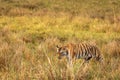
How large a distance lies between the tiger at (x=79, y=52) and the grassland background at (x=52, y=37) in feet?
0.52

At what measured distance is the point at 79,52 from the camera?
7.76m

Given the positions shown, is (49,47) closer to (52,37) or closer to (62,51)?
(52,37)

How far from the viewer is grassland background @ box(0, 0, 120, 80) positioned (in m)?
6.25

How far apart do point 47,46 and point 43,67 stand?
13.6 ft

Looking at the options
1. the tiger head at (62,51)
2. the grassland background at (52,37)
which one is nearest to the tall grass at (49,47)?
the grassland background at (52,37)

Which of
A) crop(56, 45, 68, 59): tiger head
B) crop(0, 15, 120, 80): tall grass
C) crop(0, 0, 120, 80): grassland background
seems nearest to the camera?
crop(0, 15, 120, 80): tall grass

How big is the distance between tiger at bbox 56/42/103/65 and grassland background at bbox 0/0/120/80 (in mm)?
158

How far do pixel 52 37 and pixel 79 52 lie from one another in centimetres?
395

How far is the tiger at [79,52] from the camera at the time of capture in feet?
24.3

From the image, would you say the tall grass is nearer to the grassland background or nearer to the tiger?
the grassland background

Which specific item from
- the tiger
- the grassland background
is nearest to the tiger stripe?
the tiger

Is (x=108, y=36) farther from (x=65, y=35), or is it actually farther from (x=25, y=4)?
(x=25, y=4)

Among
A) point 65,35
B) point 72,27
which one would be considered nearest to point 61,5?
point 72,27

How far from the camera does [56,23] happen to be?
631 inches
